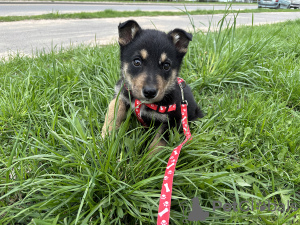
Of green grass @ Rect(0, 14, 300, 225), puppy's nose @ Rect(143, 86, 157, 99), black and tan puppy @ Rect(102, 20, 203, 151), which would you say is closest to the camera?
green grass @ Rect(0, 14, 300, 225)

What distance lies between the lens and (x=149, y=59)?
6.96 feet

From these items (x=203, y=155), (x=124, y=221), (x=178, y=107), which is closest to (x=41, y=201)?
(x=124, y=221)

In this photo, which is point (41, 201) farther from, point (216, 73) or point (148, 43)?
point (216, 73)

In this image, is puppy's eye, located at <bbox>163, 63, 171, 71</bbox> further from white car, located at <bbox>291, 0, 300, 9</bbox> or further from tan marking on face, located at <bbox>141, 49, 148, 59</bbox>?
white car, located at <bbox>291, 0, 300, 9</bbox>

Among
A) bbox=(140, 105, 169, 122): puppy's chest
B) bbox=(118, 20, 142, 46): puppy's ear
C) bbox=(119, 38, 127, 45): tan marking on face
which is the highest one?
bbox=(118, 20, 142, 46): puppy's ear

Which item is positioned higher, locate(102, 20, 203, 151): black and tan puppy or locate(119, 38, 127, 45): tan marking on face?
locate(119, 38, 127, 45): tan marking on face

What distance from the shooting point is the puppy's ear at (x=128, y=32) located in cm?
223

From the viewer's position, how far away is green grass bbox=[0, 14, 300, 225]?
1481 mm

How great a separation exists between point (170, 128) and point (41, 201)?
136 centimetres

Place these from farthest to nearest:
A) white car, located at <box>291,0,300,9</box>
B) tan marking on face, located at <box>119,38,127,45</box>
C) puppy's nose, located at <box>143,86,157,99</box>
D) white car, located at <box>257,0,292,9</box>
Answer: white car, located at <box>291,0,300,9</box>, white car, located at <box>257,0,292,9</box>, tan marking on face, located at <box>119,38,127,45</box>, puppy's nose, located at <box>143,86,157,99</box>

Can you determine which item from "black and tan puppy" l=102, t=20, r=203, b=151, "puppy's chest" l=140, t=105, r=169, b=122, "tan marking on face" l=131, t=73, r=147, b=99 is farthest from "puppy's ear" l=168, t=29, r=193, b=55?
"puppy's chest" l=140, t=105, r=169, b=122

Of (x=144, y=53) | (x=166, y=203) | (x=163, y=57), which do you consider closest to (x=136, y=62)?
(x=144, y=53)

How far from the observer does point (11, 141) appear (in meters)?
2.14

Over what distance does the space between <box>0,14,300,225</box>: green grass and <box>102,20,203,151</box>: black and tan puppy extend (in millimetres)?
213
